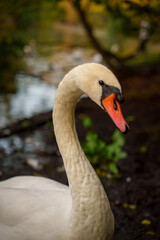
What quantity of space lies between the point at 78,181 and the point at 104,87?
0.65 m

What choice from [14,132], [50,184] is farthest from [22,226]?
[14,132]

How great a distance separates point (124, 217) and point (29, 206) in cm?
149

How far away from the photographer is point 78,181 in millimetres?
2033

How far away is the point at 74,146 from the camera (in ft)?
6.91

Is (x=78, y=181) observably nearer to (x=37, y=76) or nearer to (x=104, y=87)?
(x=104, y=87)

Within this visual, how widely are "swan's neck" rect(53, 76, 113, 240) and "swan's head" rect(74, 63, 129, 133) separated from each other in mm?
123

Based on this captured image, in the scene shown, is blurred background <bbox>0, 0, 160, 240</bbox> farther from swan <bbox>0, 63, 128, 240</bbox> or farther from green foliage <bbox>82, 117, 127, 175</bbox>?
swan <bbox>0, 63, 128, 240</bbox>

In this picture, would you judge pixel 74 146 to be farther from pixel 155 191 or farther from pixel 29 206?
pixel 155 191

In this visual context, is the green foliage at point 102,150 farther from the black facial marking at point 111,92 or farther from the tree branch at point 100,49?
the tree branch at point 100,49

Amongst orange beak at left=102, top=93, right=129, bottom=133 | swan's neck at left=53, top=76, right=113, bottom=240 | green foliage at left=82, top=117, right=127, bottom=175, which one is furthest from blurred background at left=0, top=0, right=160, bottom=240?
orange beak at left=102, top=93, right=129, bottom=133

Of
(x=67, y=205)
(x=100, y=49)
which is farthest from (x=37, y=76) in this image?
(x=67, y=205)

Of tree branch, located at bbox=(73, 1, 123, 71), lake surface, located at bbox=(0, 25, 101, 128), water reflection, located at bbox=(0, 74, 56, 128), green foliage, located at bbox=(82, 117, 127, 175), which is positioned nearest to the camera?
green foliage, located at bbox=(82, 117, 127, 175)

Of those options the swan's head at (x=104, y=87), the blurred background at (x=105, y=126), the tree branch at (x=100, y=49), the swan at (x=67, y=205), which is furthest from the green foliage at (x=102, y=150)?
the tree branch at (x=100, y=49)

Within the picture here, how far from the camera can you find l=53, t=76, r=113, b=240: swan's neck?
78.6 inches
